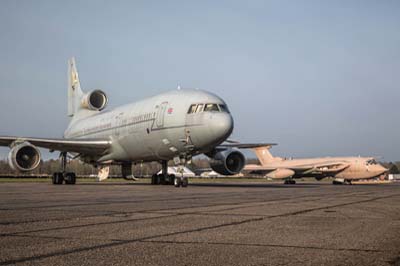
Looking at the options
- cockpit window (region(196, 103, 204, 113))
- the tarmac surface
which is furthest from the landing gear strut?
the tarmac surface

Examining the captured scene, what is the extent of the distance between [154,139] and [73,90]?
18080 mm

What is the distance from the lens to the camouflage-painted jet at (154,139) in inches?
883

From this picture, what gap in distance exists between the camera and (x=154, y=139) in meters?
24.5

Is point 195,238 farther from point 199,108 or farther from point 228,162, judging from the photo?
point 228,162

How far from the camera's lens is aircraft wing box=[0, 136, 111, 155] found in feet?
89.2

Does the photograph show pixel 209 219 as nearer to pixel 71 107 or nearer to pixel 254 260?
pixel 254 260

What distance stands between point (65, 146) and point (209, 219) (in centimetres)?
2181

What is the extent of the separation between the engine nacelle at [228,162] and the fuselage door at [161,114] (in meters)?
4.54

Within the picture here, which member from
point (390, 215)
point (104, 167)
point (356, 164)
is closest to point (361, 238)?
point (390, 215)

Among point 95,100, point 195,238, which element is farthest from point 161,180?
point 195,238

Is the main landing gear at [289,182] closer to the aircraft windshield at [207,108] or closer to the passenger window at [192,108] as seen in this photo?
the aircraft windshield at [207,108]

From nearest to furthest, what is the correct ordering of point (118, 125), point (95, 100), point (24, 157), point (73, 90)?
point (24, 157) → point (118, 125) → point (95, 100) → point (73, 90)

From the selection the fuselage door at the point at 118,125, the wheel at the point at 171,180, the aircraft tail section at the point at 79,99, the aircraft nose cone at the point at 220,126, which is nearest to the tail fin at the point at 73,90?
the aircraft tail section at the point at 79,99

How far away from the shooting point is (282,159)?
57.8m
